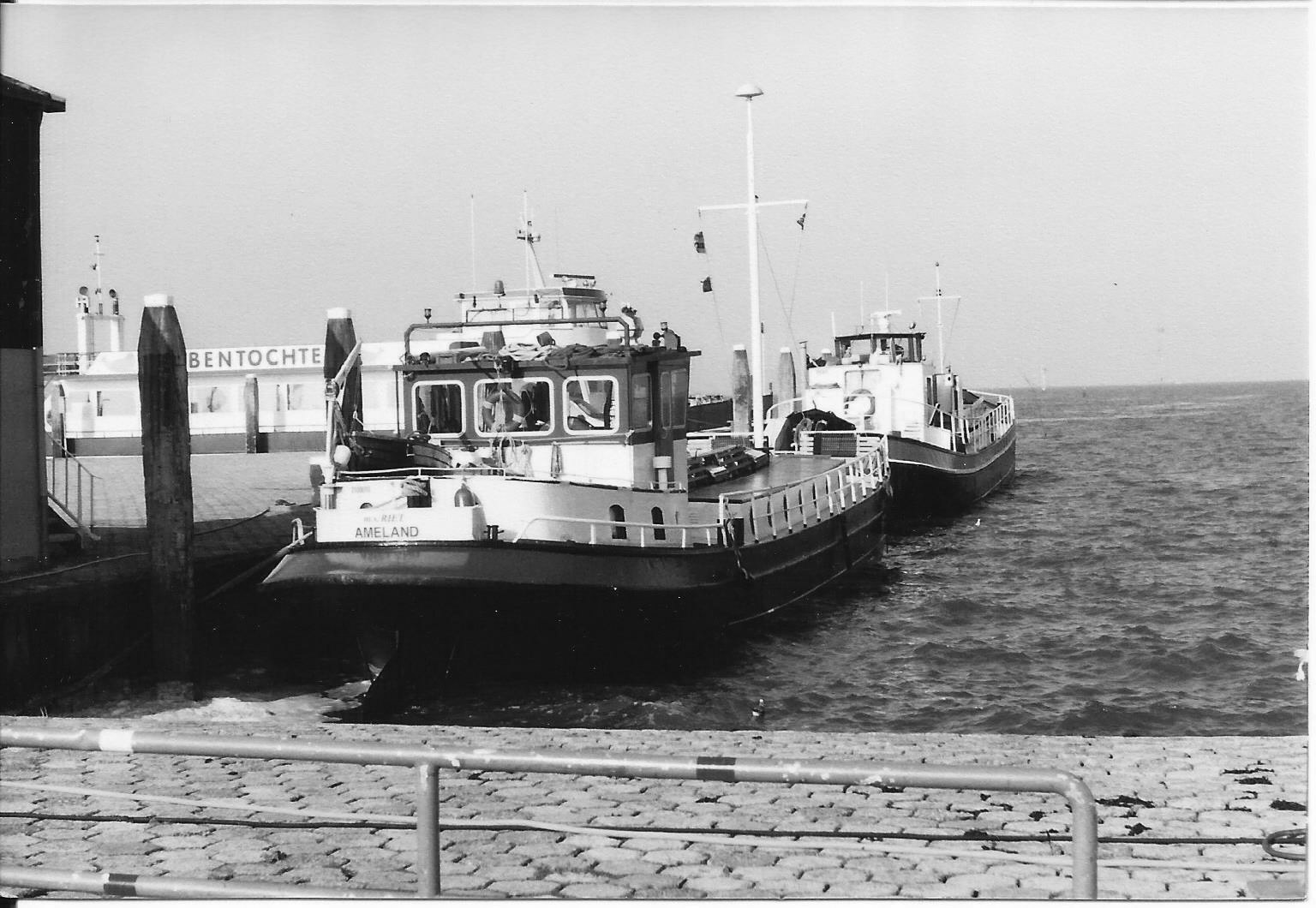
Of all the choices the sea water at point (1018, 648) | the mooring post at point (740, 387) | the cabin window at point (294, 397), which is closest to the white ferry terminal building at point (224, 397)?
the cabin window at point (294, 397)

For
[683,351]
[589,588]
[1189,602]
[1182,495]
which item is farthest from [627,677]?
[1182,495]

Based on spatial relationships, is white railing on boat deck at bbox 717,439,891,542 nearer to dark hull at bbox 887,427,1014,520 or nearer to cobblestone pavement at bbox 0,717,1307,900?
dark hull at bbox 887,427,1014,520

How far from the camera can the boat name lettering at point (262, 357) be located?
1383 inches

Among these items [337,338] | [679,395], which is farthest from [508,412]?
[337,338]

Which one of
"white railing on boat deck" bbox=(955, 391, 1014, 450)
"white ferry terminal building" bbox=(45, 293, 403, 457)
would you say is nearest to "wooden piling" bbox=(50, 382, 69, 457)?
"white ferry terminal building" bbox=(45, 293, 403, 457)

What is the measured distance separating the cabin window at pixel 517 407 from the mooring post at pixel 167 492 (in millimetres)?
3088

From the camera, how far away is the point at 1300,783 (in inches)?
289

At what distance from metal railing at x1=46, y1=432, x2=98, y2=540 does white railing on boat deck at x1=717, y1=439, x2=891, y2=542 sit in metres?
7.82

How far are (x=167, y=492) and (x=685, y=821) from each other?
841cm

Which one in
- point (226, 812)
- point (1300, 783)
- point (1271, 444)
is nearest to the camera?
point (226, 812)

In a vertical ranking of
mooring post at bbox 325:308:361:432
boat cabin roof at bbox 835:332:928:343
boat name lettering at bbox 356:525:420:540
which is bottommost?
boat name lettering at bbox 356:525:420:540

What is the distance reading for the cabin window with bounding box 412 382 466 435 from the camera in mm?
14688

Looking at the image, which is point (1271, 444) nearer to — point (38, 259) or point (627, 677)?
point (627, 677)

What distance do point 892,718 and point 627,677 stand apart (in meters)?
2.71
